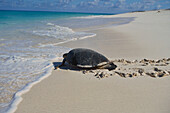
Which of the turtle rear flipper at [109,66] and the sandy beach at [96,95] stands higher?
the turtle rear flipper at [109,66]

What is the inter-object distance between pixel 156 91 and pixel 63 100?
5.75 ft

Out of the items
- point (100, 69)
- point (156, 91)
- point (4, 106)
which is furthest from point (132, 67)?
point (4, 106)

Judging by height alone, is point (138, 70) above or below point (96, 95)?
above

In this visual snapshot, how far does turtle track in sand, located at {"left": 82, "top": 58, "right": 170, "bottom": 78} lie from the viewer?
382 cm

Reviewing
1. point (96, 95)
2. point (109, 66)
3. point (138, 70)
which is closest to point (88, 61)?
point (109, 66)

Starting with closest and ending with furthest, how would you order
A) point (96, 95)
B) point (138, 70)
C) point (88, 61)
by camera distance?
1. point (96, 95)
2. point (138, 70)
3. point (88, 61)

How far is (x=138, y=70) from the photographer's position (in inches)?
160

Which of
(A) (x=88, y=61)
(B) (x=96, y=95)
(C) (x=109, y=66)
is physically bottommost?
(B) (x=96, y=95)

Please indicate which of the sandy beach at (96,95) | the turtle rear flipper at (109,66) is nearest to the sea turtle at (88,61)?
the turtle rear flipper at (109,66)

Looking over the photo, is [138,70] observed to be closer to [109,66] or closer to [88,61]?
[109,66]

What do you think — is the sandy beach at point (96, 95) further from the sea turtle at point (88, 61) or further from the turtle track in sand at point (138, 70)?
the sea turtle at point (88, 61)

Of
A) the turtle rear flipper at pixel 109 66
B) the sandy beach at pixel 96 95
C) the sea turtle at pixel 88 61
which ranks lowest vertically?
the sandy beach at pixel 96 95

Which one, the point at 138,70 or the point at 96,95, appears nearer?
the point at 96,95

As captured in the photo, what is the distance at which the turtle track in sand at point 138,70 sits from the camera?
12.5ft
